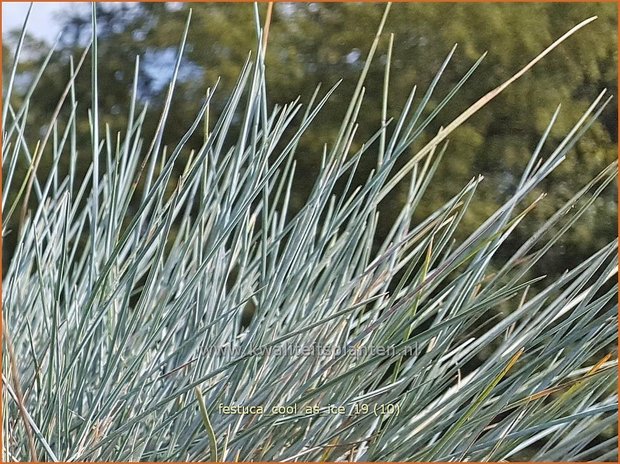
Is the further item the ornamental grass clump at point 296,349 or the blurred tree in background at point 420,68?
the blurred tree in background at point 420,68

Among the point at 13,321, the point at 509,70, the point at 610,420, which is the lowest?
the point at 13,321

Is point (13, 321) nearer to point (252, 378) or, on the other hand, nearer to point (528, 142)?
point (252, 378)

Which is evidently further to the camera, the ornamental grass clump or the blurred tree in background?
the blurred tree in background

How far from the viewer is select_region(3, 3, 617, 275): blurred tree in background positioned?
0.55 meters

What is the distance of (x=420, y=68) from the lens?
610 mm

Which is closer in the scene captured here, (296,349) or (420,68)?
(296,349)

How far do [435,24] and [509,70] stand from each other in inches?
2.9

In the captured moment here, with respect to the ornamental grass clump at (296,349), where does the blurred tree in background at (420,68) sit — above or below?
above

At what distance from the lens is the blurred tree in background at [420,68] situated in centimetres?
55

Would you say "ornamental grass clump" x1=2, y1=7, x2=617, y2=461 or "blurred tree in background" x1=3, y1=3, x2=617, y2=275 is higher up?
"blurred tree in background" x1=3, y1=3, x2=617, y2=275

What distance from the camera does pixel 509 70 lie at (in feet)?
1.88

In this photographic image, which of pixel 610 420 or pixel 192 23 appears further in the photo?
pixel 192 23

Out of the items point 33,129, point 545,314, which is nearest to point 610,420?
point 545,314

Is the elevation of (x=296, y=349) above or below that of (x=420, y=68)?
below
